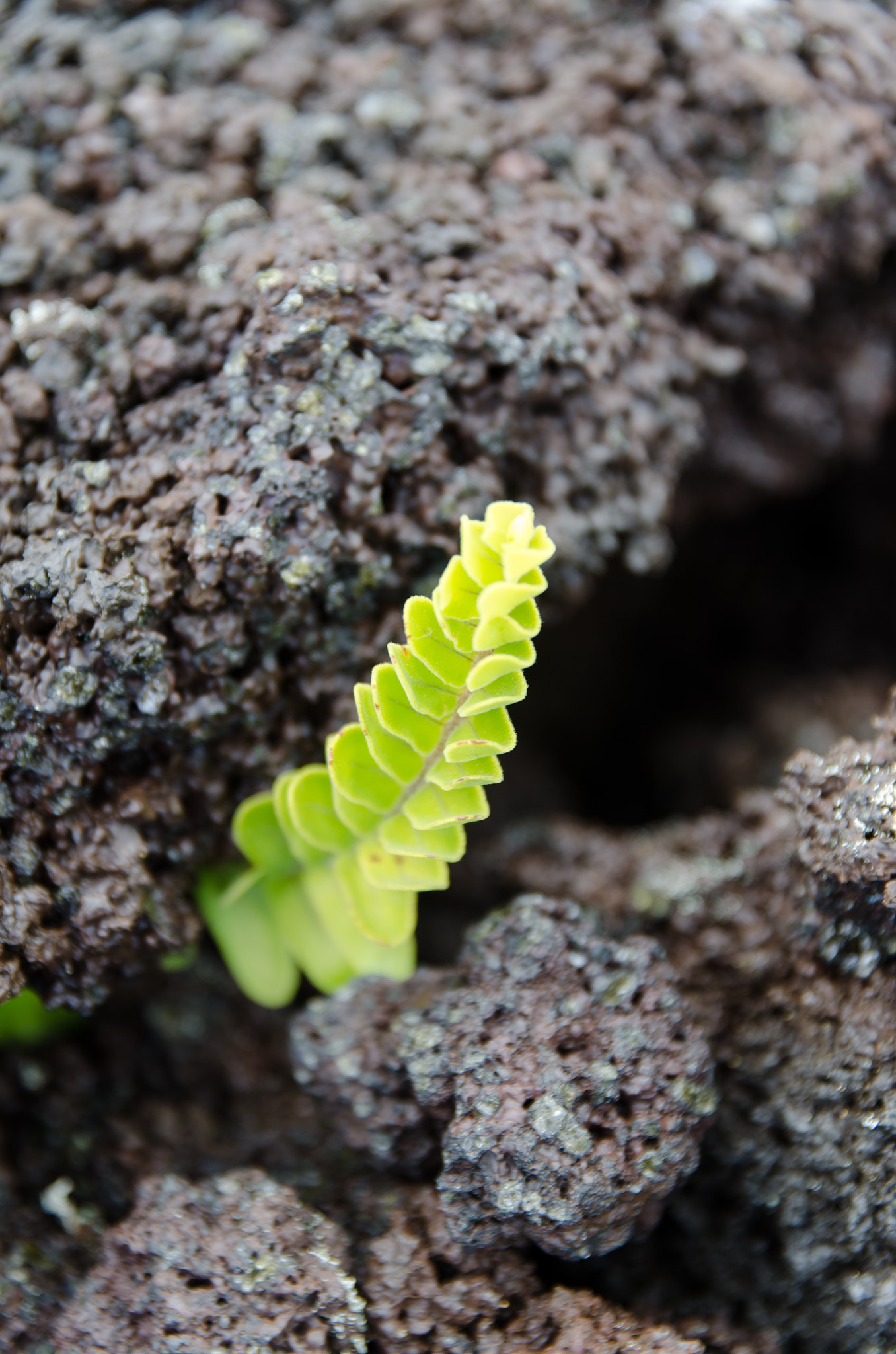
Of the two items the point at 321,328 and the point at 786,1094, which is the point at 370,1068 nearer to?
the point at 786,1094

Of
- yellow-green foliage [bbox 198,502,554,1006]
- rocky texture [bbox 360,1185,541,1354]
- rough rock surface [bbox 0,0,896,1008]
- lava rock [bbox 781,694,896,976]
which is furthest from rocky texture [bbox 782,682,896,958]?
rocky texture [bbox 360,1185,541,1354]

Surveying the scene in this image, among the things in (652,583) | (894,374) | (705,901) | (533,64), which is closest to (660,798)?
(652,583)

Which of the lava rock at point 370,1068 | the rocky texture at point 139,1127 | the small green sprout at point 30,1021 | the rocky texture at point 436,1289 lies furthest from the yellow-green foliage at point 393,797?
the rocky texture at point 436,1289

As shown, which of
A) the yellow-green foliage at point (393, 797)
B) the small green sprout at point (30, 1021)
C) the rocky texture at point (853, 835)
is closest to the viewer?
the yellow-green foliage at point (393, 797)

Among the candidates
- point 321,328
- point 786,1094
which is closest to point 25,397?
point 321,328

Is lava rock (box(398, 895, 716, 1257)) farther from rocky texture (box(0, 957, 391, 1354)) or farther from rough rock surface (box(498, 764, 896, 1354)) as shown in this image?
rocky texture (box(0, 957, 391, 1354))

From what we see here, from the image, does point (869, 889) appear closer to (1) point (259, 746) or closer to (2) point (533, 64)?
(1) point (259, 746)

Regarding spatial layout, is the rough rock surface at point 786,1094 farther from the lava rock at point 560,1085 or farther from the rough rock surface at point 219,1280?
the rough rock surface at point 219,1280

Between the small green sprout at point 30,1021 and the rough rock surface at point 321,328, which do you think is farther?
the small green sprout at point 30,1021
